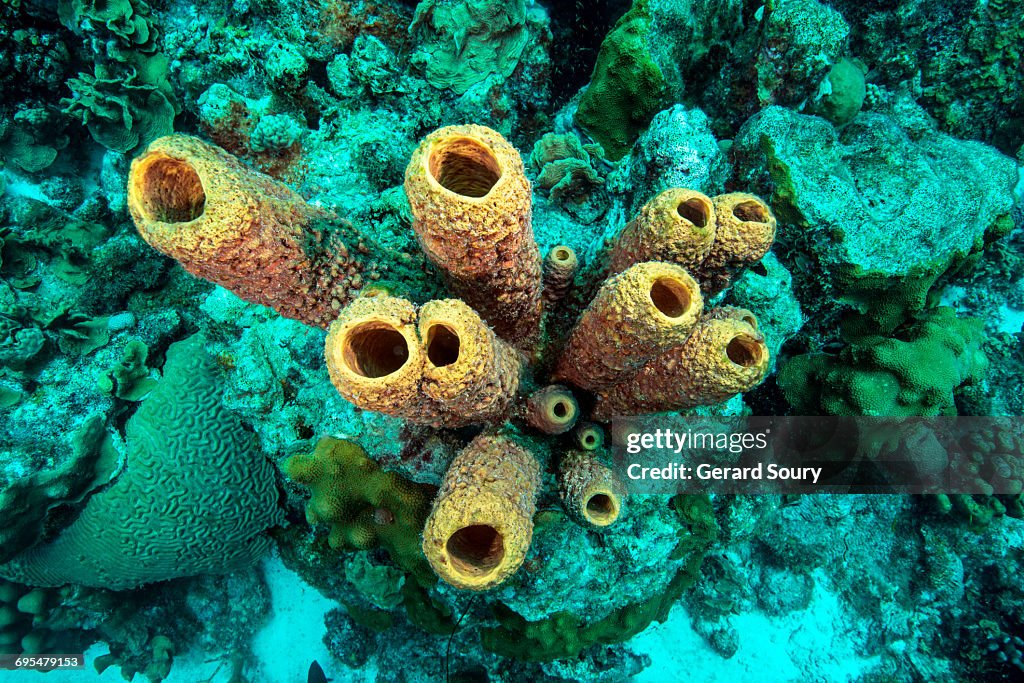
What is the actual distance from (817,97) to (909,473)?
9.29ft

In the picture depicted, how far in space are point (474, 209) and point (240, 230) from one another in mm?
796

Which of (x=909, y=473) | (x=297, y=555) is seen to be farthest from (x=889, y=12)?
(x=297, y=555)

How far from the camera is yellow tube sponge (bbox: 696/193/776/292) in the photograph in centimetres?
182

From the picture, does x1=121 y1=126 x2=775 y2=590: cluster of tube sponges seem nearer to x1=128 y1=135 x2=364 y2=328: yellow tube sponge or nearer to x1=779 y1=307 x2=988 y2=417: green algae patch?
x1=128 y1=135 x2=364 y2=328: yellow tube sponge

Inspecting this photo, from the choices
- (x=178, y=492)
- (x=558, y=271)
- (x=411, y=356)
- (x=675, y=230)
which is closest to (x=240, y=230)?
(x=411, y=356)

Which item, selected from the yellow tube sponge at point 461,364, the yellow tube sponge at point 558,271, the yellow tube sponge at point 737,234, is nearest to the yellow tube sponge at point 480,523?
the yellow tube sponge at point 461,364

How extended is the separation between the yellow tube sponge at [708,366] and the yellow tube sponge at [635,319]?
74 millimetres

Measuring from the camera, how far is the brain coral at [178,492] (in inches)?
135

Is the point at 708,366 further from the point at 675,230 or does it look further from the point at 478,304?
the point at 478,304

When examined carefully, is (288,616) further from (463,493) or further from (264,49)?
(264,49)

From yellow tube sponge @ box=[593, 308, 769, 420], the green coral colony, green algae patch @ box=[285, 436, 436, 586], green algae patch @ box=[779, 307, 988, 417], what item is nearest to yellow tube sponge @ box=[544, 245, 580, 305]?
the green coral colony

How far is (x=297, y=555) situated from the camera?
3.80 m

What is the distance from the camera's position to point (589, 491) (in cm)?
189

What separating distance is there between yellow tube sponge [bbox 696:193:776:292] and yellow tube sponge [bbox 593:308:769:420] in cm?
24
